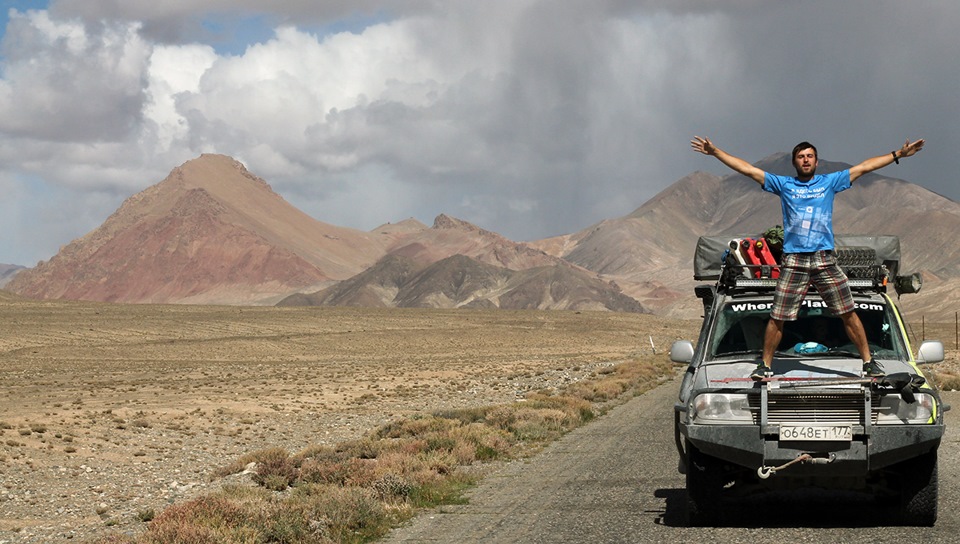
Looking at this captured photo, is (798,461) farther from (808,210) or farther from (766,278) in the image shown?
(766,278)

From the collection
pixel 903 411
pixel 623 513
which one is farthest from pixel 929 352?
pixel 623 513

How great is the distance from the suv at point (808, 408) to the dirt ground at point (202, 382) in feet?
23.1

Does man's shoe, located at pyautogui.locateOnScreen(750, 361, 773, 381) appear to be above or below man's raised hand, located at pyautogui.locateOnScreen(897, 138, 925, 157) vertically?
below

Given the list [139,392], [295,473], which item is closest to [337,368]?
[139,392]

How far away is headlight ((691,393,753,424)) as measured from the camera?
358 inches

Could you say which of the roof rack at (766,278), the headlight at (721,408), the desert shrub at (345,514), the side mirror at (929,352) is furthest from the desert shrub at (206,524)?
the side mirror at (929,352)

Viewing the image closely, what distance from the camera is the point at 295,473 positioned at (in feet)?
52.9

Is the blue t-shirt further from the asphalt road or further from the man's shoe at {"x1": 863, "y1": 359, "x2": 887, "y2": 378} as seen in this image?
the asphalt road

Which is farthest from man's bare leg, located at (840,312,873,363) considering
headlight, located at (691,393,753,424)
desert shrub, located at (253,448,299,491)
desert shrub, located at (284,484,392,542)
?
desert shrub, located at (253,448,299,491)

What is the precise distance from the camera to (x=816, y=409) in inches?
351

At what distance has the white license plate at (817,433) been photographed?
881 cm

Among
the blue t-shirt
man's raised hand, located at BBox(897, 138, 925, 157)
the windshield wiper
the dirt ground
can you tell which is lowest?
the dirt ground

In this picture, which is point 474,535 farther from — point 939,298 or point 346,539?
point 939,298

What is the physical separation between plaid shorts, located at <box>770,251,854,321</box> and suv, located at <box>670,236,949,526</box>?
0.50m
